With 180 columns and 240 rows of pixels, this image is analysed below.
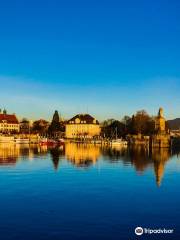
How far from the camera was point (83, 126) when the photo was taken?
7431 inches

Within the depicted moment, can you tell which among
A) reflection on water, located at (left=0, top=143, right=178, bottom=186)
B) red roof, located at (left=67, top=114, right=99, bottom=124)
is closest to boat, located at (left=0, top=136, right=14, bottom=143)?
red roof, located at (left=67, top=114, right=99, bottom=124)

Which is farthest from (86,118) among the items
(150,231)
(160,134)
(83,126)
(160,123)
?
(150,231)

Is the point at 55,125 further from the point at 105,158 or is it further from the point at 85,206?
the point at 85,206

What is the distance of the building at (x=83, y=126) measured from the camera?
188m

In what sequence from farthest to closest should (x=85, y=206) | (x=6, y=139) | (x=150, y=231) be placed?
(x=6, y=139), (x=85, y=206), (x=150, y=231)

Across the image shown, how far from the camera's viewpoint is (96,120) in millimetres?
192125

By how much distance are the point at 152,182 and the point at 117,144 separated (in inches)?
3836

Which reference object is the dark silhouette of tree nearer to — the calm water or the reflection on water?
the reflection on water

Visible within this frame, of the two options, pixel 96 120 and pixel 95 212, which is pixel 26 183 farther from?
pixel 96 120

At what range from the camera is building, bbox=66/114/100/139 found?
18800 centimetres

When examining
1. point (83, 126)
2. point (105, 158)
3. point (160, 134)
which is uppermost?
point (83, 126)

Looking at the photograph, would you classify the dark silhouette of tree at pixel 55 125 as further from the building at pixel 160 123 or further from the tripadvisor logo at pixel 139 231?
the tripadvisor logo at pixel 139 231

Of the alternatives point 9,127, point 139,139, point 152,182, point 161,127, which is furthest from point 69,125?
point 152,182

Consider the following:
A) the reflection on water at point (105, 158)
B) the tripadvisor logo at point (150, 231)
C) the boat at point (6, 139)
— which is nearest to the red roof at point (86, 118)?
the boat at point (6, 139)
